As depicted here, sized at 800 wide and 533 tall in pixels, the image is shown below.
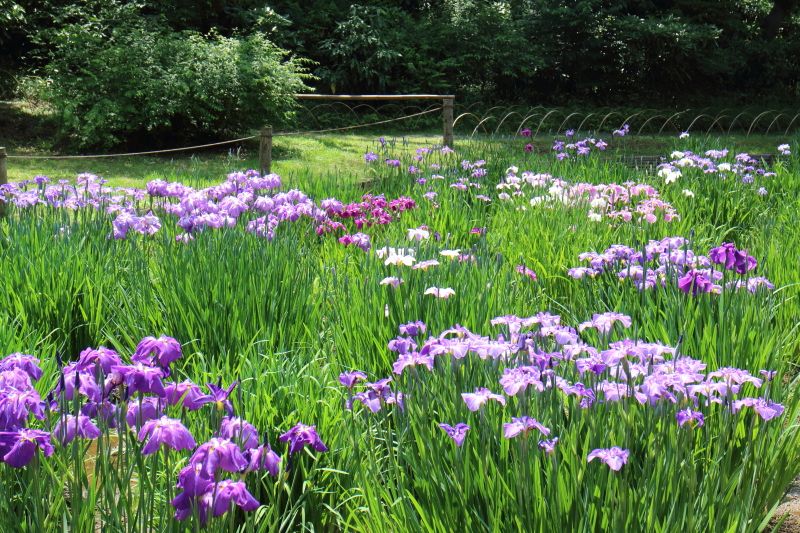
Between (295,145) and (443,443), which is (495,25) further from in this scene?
(443,443)

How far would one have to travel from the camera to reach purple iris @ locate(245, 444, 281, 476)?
58.9 inches

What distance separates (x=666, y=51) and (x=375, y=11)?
5.72 metres

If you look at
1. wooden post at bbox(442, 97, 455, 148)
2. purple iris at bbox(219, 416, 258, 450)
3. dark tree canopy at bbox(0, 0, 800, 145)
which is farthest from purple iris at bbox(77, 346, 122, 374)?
dark tree canopy at bbox(0, 0, 800, 145)

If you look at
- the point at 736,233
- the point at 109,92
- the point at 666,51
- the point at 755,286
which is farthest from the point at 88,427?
the point at 666,51

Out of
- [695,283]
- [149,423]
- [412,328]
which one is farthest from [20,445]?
[695,283]

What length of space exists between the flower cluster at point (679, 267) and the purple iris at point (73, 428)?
1.84m

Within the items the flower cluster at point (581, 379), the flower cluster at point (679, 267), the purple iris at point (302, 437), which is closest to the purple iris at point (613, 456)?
the flower cluster at point (581, 379)

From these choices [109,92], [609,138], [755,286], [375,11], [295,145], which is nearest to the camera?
[755,286]

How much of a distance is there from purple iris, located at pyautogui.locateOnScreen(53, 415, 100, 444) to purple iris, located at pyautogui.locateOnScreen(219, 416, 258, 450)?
0.80 ft

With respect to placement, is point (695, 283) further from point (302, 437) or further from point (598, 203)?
point (598, 203)

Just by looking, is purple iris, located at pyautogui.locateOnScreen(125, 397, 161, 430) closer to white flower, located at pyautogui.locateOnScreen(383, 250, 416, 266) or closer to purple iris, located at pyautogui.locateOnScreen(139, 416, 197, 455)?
purple iris, located at pyautogui.locateOnScreen(139, 416, 197, 455)

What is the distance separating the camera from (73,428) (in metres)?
1.56

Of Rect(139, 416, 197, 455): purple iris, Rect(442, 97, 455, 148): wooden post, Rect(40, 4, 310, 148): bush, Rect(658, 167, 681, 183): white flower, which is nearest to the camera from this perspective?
Rect(139, 416, 197, 455): purple iris

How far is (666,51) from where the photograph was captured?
1595 centimetres
